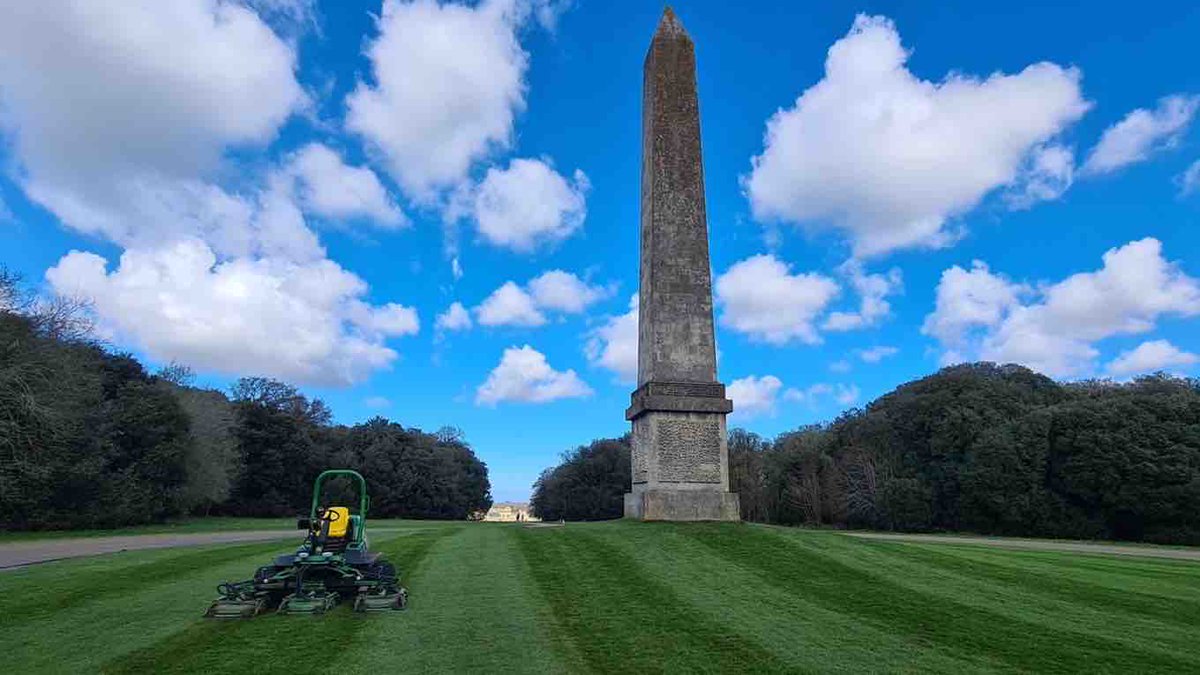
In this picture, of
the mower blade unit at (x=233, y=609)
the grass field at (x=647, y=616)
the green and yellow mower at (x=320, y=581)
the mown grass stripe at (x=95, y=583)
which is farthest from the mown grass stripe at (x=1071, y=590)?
the mown grass stripe at (x=95, y=583)

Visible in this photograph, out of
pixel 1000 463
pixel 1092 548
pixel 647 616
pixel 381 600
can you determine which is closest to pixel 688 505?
pixel 647 616

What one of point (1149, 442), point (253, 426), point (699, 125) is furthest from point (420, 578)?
point (253, 426)

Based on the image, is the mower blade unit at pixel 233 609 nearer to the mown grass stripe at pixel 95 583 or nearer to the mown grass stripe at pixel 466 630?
the mown grass stripe at pixel 466 630

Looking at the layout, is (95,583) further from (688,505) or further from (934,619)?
(934,619)

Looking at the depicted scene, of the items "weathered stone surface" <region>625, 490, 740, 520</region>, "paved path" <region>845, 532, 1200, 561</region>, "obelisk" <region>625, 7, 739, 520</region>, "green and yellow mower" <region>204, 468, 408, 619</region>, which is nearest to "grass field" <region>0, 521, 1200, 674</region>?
"green and yellow mower" <region>204, 468, 408, 619</region>

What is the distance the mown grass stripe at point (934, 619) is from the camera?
23.1 ft

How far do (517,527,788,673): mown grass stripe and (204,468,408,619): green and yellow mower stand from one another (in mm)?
2309

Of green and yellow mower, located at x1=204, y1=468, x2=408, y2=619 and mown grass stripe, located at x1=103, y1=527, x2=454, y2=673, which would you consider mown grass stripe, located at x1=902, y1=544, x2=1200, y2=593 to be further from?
mown grass stripe, located at x1=103, y1=527, x2=454, y2=673

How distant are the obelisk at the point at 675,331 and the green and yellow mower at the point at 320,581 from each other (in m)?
8.53

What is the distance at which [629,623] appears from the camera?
328 inches

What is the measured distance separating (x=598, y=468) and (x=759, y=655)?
65311mm

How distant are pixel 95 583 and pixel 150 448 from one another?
29.9 m

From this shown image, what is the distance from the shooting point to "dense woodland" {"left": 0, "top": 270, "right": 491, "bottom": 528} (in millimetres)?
26547

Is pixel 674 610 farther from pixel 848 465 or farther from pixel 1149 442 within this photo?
pixel 848 465
